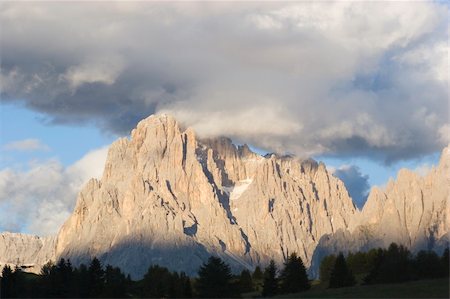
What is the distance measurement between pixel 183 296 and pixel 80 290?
17.2 meters

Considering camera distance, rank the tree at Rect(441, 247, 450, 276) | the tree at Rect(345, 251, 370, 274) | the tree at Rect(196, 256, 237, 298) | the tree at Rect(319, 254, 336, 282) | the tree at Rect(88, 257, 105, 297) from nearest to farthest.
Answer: the tree at Rect(441, 247, 450, 276)
the tree at Rect(196, 256, 237, 298)
the tree at Rect(88, 257, 105, 297)
the tree at Rect(345, 251, 370, 274)
the tree at Rect(319, 254, 336, 282)

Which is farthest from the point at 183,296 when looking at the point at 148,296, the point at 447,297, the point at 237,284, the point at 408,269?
the point at 447,297

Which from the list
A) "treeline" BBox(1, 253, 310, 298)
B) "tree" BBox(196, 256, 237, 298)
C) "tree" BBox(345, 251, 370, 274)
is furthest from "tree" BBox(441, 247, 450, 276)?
"tree" BBox(345, 251, 370, 274)

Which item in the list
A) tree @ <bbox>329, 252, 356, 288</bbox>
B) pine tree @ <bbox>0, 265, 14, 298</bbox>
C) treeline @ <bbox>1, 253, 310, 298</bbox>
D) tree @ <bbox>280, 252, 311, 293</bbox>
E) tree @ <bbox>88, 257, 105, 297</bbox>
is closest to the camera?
treeline @ <bbox>1, 253, 310, 298</bbox>

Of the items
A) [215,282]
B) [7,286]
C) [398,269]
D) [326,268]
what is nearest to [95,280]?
[7,286]

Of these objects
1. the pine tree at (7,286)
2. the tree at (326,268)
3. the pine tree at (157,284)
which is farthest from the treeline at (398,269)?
the pine tree at (7,286)

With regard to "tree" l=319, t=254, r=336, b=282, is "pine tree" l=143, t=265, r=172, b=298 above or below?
below

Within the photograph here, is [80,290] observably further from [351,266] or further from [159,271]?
[351,266]

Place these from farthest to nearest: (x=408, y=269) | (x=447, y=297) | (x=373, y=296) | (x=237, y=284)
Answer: (x=237, y=284)
(x=408, y=269)
(x=373, y=296)
(x=447, y=297)

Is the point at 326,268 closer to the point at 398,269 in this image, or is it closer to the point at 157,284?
the point at 157,284

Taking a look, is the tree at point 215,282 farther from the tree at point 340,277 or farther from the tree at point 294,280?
the tree at point 340,277

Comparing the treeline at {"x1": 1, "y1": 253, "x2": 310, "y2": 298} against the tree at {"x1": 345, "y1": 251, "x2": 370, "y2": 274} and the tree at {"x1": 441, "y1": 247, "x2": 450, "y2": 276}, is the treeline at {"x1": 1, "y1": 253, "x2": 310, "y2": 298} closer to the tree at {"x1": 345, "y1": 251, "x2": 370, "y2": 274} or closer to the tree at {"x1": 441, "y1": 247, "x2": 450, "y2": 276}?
the tree at {"x1": 441, "y1": 247, "x2": 450, "y2": 276}

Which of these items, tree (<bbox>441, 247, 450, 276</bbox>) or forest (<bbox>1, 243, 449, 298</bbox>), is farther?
forest (<bbox>1, 243, 449, 298</bbox>)

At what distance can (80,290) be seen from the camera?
13462 cm
